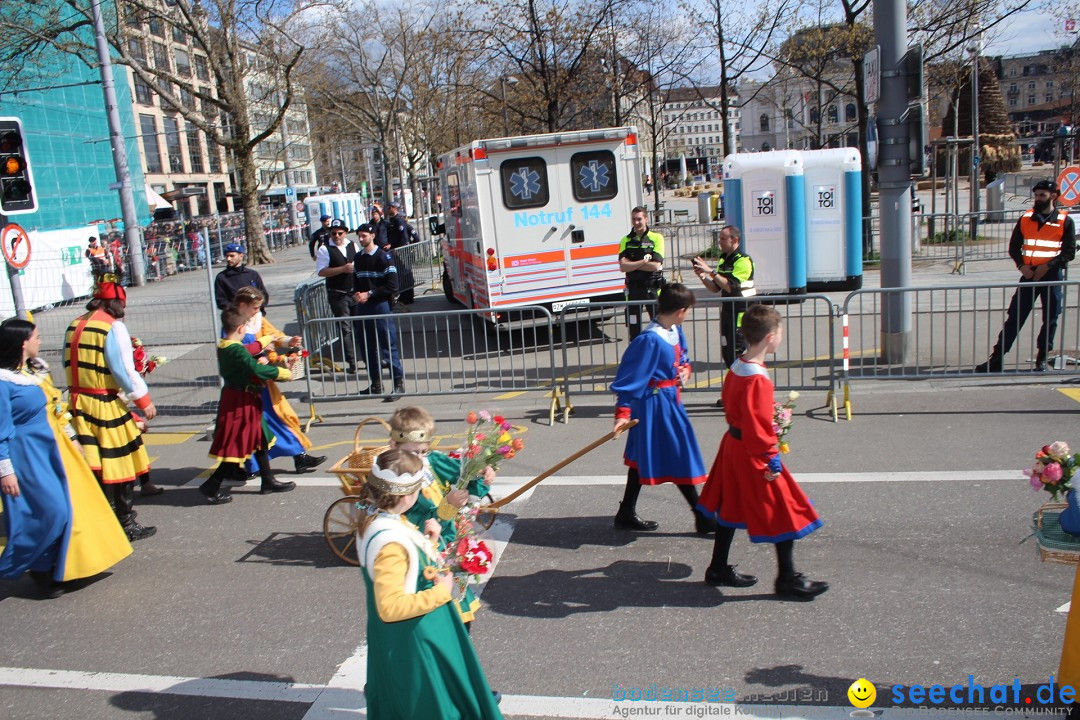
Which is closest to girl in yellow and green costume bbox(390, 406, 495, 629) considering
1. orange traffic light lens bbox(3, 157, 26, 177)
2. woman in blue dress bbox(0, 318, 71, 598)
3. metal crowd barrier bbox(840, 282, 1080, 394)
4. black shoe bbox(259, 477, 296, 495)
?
woman in blue dress bbox(0, 318, 71, 598)

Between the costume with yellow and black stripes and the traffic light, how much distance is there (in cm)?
407

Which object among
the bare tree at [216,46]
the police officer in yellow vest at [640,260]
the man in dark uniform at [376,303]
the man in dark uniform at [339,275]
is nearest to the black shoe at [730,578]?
the police officer in yellow vest at [640,260]

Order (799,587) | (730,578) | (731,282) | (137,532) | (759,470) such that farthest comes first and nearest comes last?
(731,282)
(137,532)
(730,578)
(799,587)
(759,470)

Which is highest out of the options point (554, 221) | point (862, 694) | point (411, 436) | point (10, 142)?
point (10, 142)

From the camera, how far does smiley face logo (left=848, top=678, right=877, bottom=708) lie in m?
3.88

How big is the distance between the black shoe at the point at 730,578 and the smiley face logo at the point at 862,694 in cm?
108

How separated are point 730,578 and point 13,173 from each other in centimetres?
870

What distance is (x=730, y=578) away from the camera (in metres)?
5.04

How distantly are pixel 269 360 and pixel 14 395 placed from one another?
6.30 feet

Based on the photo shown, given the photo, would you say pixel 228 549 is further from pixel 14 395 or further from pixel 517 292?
pixel 517 292

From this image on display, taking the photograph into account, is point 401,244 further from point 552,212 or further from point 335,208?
point 335,208

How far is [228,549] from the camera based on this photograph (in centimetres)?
626

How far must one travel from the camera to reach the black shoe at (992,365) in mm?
9250

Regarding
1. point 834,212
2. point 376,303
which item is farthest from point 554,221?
point 834,212
